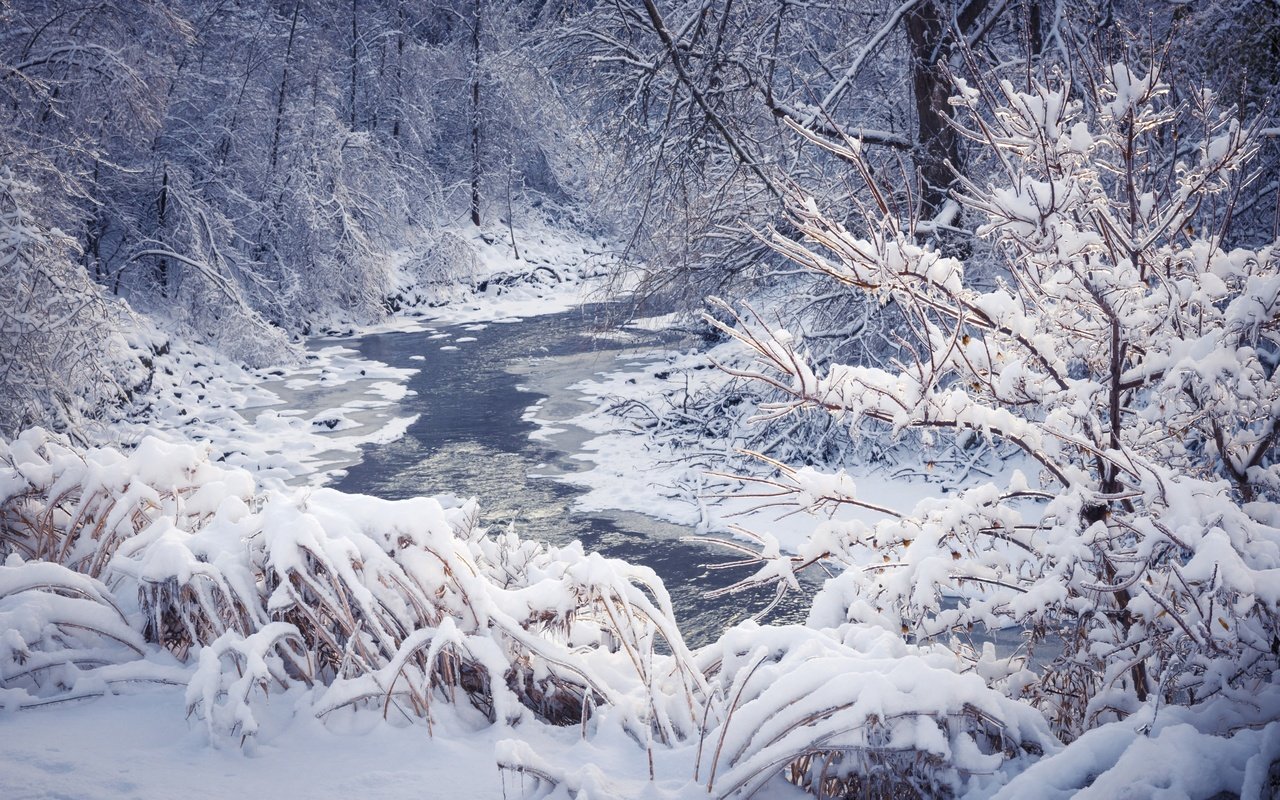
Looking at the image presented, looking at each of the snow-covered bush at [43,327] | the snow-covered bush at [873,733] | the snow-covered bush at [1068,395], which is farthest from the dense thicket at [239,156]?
the snow-covered bush at [873,733]

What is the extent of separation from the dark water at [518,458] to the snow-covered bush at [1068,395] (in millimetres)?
3198

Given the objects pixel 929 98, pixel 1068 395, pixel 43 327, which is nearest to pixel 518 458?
pixel 43 327

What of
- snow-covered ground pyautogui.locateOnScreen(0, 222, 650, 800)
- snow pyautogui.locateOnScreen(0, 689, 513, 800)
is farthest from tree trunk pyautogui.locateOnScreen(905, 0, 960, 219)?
snow pyautogui.locateOnScreen(0, 689, 513, 800)

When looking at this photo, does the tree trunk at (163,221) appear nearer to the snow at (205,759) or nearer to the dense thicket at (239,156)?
the dense thicket at (239,156)

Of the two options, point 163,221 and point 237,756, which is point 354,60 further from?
point 237,756

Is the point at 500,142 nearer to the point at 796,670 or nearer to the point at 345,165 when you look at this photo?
the point at 345,165

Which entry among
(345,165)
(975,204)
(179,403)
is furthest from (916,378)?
(345,165)

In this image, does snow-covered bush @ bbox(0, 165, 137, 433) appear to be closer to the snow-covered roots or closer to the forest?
the forest

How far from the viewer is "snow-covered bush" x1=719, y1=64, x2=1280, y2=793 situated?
7.89ft

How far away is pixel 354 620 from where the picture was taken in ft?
10.2

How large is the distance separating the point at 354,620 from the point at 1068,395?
7.65 ft

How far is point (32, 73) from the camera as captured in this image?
38.3 feet

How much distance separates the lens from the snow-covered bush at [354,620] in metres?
2.88

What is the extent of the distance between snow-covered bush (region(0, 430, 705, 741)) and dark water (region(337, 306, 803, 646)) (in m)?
2.88
